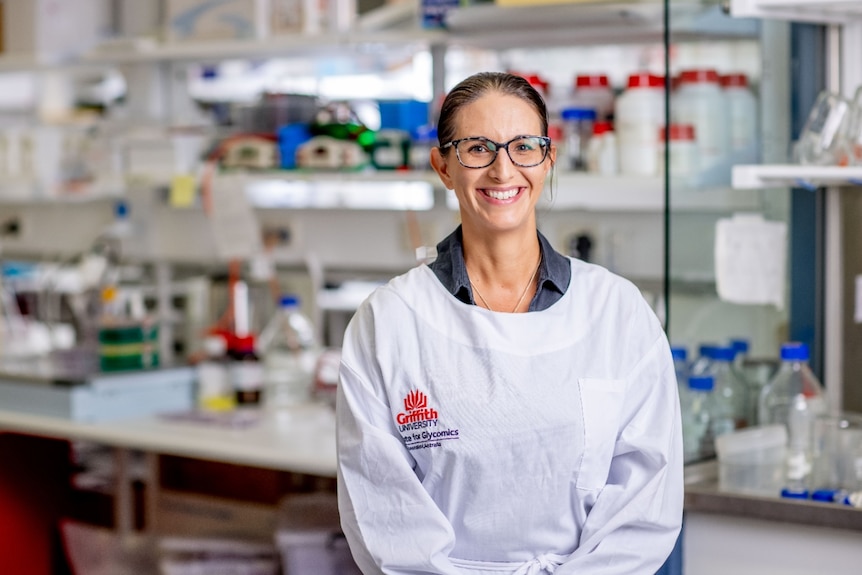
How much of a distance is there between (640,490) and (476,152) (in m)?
0.49

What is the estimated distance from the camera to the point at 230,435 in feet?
9.27

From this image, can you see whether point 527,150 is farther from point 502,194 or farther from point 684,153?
point 684,153

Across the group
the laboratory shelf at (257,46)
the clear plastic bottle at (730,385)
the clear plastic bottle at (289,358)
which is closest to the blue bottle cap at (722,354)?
the clear plastic bottle at (730,385)

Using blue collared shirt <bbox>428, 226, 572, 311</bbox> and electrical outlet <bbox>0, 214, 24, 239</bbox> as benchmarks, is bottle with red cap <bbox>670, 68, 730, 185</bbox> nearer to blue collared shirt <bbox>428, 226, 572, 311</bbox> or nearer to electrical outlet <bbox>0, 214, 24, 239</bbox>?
blue collared shirt <bbox>428, 226, 572, 311</bbox>

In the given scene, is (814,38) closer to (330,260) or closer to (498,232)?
(498,232)

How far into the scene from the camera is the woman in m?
1.53

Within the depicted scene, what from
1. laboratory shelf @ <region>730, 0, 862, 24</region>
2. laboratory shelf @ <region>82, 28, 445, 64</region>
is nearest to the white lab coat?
laboratory shelf @ <region>730, 0, 862, 24</region>

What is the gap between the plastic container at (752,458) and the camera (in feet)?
6.99

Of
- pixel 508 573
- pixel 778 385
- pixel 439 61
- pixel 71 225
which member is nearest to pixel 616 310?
pixel 508 573

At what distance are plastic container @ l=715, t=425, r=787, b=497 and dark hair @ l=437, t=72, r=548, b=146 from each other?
857mm

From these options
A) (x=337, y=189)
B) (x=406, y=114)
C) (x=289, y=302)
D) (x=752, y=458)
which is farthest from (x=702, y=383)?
(x=337, y=189)

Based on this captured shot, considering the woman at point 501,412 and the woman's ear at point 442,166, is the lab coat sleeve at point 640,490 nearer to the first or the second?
the woman at point 501,412

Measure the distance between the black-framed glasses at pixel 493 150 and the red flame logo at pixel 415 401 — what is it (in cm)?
30

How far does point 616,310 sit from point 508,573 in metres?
0.37
